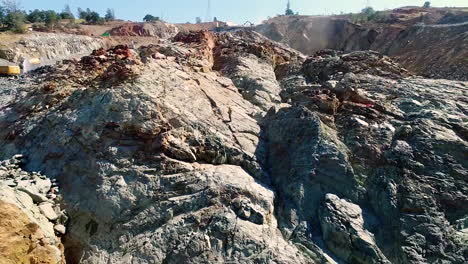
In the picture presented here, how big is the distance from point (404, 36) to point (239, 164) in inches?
1401

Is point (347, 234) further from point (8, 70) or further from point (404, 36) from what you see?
point (404, 36)

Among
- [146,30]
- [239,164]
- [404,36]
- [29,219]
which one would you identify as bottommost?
[29,219]

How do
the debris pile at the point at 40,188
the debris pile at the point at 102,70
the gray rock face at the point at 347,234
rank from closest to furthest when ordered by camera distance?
the gray rock face at the point at 347,234 → the debris pile at the point at 40,188 → the debris pile at the point at 102,70

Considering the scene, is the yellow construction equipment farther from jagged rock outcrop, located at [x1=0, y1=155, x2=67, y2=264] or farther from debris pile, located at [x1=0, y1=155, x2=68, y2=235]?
jagged rock outcrop, located at [x1=0, y1=155, x2=67, y2=264]

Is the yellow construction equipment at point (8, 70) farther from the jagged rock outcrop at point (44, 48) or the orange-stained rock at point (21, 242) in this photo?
the orange-stained rock at point (21, 242)

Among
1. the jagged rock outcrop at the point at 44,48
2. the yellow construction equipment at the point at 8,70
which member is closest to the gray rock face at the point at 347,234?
the yellow construction equipment at the point at 8,70

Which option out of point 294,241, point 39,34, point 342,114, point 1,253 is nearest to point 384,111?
point 342,114

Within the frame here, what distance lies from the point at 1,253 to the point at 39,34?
46603 millimetres

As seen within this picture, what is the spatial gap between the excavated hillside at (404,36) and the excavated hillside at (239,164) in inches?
286

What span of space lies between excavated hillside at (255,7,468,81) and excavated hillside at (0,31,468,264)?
726cm

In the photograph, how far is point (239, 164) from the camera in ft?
31.2

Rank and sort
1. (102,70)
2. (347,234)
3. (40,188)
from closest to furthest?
(347,234) → (40,188) → (102,70)

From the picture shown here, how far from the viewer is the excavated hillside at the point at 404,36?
2477cm

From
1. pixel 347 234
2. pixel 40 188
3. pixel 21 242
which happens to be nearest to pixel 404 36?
pixel 347 234
